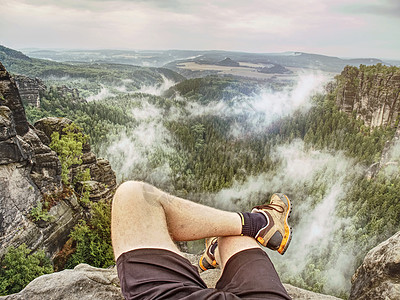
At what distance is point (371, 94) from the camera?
99.2 metres

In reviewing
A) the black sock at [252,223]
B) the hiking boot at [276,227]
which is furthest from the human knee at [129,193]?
the hiking boot at [276,227]

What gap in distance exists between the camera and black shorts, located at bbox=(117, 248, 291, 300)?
2.50m

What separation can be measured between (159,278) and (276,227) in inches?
94.4

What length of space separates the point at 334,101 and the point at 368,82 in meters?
30.1

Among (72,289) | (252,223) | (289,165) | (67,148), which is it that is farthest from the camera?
(289,165)

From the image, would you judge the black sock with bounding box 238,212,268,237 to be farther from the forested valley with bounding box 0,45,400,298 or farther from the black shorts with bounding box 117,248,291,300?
the forested valley with bounding box 0,45,400,298

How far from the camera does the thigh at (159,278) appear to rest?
2.48 metres

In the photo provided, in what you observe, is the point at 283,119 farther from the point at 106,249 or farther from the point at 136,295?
the point at 136,295

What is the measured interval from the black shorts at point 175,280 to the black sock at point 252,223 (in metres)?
0.69

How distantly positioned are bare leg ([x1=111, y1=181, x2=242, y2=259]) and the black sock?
13 centimetres

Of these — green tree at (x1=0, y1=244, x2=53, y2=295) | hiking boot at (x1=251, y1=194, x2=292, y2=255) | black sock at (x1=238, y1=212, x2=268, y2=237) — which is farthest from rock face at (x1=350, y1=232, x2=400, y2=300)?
green tree at (x1=0, y1=244, x2=53, y2=295)

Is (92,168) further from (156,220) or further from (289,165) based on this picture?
(289,165)

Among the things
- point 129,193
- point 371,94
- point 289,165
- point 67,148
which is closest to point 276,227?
point 129,193

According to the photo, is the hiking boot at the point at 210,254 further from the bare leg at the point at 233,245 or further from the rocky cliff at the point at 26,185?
the rocky cliff at the point at 26,185
